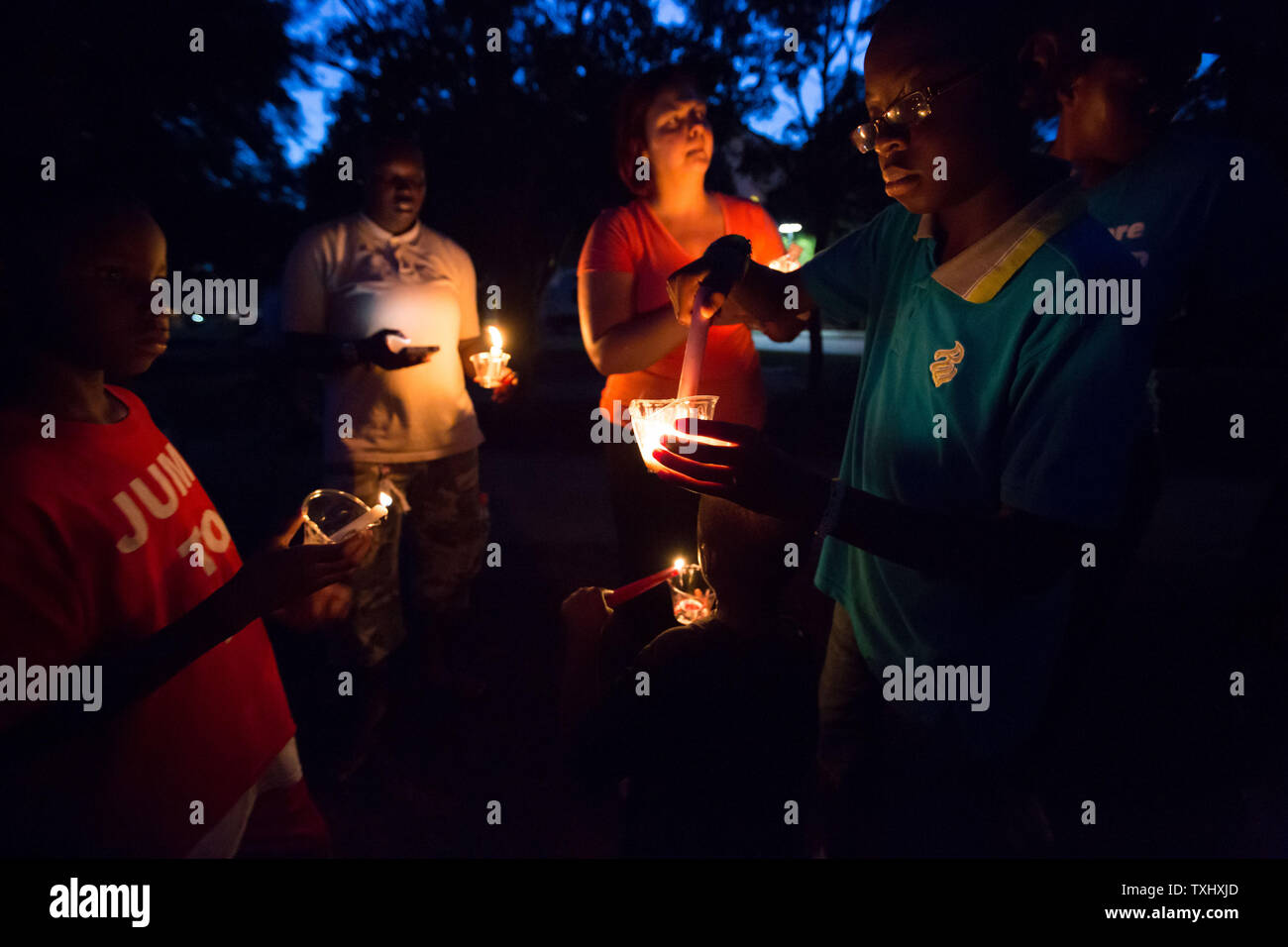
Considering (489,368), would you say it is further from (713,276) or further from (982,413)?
(982,413)

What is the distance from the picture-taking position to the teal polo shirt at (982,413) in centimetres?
142

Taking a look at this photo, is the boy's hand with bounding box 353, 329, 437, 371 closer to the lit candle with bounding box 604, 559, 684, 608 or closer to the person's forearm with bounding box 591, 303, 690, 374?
the person's forearm with bounding box 591, 303, 690, 374

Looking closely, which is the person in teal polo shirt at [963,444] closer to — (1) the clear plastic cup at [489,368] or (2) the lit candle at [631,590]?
(2) the lit candle at [631,590]

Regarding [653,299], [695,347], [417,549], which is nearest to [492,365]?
[417,549]

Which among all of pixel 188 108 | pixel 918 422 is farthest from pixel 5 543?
pixel 188 108

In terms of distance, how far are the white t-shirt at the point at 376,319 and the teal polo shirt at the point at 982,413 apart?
2.24 metres

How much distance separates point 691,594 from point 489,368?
2.02m

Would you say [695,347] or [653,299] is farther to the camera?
[653,299]

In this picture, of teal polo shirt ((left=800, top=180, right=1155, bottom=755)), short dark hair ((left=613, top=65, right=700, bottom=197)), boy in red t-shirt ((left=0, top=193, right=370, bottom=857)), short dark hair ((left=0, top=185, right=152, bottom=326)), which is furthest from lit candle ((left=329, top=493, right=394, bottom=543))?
short dark hair ((left=613, top=65, right=700, bottom=197))

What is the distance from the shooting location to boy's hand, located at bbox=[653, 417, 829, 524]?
4.99 feet

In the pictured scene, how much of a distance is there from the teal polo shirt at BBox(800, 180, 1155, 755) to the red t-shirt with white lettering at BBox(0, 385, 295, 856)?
5.52ft

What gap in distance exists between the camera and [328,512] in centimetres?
206

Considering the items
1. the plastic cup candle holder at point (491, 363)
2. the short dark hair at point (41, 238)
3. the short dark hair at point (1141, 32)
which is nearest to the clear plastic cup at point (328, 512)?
the short dark hair at point (41, 238)

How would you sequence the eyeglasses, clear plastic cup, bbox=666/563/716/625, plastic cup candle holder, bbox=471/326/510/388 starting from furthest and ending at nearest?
plastic cup candle holder, bbox=471/326/510/388, clear plastic cup, bbox=666/563/716/625, the eyeglasses
